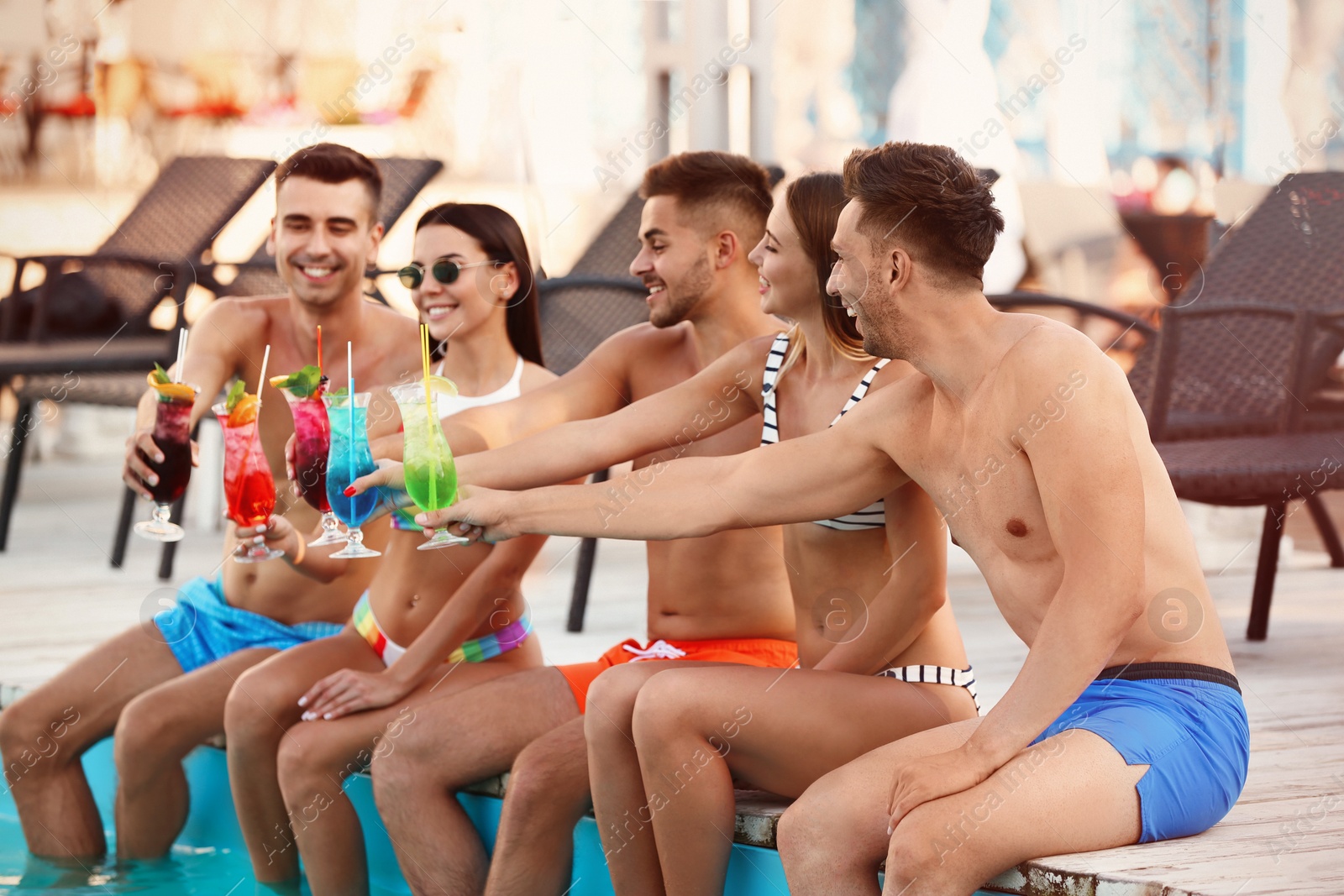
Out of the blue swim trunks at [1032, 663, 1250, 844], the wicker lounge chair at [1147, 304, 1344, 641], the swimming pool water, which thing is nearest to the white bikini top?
the swimming pool water

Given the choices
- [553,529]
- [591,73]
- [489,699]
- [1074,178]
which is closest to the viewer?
[553,529]

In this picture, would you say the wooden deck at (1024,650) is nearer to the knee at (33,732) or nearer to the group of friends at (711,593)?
the group of friends at (711,593)

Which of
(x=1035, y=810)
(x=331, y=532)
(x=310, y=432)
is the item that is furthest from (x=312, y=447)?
(x=1035, y=810)

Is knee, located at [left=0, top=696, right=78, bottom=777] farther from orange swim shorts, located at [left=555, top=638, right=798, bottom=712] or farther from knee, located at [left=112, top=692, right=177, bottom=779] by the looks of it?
orange swim shorts, located at [left=555, top=638, right=798, bottom=712]

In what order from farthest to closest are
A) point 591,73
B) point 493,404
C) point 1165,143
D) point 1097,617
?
point 591,73
point 1165,143
point 493,404
point 1097,617

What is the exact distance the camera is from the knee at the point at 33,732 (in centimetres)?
333

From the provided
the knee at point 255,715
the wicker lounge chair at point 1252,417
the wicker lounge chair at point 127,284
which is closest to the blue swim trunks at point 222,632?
the knee at point 255,715

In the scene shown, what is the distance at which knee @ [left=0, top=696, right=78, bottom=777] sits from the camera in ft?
10.9

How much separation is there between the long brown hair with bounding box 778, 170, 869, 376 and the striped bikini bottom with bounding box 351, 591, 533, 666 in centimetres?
88

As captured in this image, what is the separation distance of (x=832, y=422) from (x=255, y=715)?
122 cm

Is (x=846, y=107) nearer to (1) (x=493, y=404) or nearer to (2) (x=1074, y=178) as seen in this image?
(2) (x=1074, y=178)

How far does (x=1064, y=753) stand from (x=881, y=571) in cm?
55

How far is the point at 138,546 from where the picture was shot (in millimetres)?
6004

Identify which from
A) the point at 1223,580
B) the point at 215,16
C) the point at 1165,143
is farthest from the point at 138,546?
the point at 215,16
